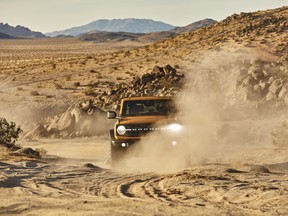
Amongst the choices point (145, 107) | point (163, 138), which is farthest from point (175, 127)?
point (145, 107)

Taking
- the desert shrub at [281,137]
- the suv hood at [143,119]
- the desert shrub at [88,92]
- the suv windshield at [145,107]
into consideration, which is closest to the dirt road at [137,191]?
the suv hood at [143,119]

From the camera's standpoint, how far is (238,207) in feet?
29.3

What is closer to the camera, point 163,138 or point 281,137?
point 163,138

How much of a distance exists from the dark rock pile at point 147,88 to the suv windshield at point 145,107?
593 inches

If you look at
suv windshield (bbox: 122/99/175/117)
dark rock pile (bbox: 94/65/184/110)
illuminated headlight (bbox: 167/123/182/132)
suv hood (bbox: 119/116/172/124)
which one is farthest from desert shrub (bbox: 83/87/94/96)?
illuminated headlight (bbox: 167/123/182/132)

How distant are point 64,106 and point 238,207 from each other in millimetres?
27257

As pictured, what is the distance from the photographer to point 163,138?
14883mm

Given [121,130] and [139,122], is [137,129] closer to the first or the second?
[139,122]

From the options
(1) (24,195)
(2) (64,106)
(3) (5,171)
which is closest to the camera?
(1) (24,195)

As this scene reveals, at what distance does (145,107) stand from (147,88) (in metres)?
17.4

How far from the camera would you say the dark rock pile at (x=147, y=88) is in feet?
107

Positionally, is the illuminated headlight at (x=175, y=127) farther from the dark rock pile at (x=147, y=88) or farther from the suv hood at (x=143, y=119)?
the dark rock pile at (x=147, y=88)

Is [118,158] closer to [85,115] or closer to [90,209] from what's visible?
[90,209]

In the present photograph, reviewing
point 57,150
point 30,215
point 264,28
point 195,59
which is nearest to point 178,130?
point 30,215
